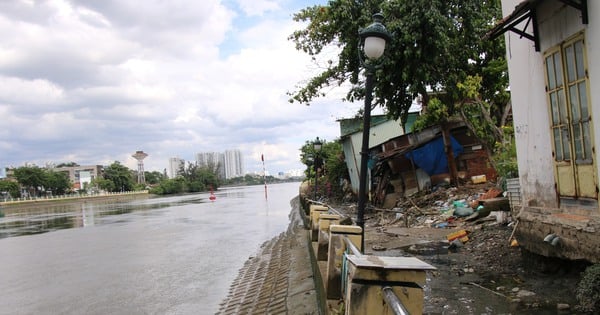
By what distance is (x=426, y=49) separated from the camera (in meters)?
11.6

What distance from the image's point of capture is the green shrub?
4367 mm

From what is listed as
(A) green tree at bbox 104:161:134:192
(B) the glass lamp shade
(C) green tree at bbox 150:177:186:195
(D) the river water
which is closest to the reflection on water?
(D) the river water

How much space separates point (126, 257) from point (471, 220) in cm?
1292

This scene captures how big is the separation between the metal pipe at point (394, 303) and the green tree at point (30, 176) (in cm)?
11215

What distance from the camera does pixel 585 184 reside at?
5.30 metres

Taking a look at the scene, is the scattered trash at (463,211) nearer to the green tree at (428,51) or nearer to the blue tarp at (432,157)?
the green tree at (428,51)

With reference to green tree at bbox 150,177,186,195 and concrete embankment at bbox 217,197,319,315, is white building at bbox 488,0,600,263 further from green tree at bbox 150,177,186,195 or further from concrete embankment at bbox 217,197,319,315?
green tree at bbox 150,177,186,195

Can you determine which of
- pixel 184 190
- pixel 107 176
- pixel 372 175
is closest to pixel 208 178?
pixel 184 190

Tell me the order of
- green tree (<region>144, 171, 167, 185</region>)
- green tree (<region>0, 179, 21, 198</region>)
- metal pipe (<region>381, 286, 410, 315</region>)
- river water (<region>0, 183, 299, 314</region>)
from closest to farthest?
metal pipe (<region>381, 286, 410, 315</region>), river water (<region>0, 183, 299, 314</region>), green tree (<region>0, 179, 21, 198</region>), green tree (<region>144, 171, 167, 185</region>)

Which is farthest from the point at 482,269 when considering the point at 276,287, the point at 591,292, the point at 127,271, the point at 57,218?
the point at 57,218

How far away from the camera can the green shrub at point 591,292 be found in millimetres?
4367

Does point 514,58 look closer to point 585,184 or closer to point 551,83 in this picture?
point 551,83

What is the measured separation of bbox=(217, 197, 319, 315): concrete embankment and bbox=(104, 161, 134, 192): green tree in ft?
390

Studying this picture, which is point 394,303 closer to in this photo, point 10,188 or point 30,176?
point 30,176
